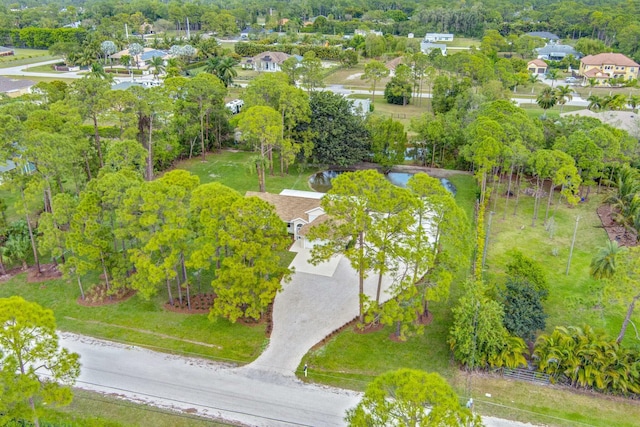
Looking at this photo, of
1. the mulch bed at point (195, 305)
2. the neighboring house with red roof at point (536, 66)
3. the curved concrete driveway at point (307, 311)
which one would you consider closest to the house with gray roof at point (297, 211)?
the curved concrete driveway at point (307, 311)

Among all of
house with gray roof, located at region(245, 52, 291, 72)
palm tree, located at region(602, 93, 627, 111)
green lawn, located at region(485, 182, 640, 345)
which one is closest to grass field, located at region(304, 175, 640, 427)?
green lawn, located at region(485, 182, 640, 345)

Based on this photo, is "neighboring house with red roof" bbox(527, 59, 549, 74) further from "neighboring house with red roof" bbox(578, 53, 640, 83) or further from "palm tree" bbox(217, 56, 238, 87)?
"palm tree" bbox(217, 56, 238, 87)

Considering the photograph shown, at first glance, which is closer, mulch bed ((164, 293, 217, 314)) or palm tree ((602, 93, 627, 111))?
mulch bed ((164, 293, 217, 314))

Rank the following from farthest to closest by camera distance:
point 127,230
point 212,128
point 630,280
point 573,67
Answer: point 573,67 → point 212,128 → point 127,230 → point 630,280

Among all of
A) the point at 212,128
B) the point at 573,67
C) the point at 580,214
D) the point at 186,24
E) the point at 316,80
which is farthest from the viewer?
the point at 186,24

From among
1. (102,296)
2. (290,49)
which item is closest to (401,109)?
(290,49)

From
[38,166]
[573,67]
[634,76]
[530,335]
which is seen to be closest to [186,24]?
[573,67]

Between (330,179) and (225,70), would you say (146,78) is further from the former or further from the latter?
(330,179)

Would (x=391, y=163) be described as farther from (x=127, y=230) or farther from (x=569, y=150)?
(x=127, y=230)
